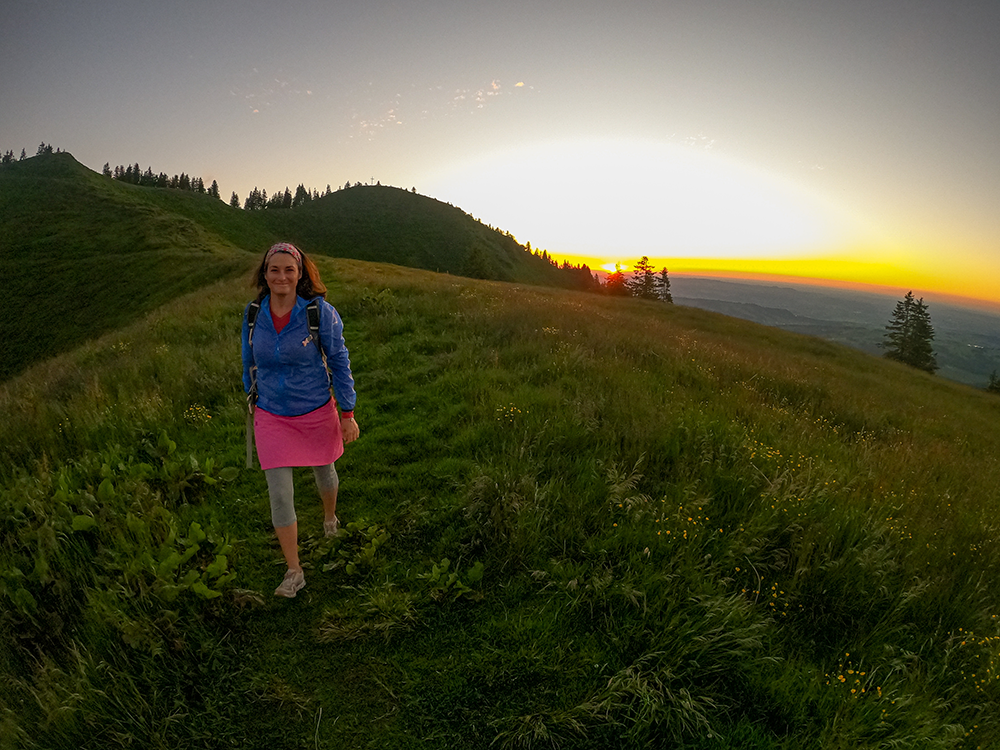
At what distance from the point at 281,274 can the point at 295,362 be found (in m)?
0.72

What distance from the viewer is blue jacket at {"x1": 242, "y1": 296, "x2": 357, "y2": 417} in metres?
3.76

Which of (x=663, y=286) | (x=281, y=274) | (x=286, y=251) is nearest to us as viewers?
(x=281, y=274)

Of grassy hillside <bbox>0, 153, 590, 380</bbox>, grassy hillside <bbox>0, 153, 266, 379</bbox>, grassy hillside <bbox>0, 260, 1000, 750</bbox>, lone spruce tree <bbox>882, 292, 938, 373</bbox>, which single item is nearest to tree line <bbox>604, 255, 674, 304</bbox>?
grassy hillside <bbox>0, 153, 590, 380</bbox>

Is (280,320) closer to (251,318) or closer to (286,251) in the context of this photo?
(251,318)

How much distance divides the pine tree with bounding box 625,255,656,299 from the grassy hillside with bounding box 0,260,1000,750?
7045 centimetres

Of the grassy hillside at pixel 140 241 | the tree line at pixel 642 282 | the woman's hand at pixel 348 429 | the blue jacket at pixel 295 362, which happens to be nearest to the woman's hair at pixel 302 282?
the blue jacket at pixel 295 362

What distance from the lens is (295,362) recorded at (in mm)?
3773

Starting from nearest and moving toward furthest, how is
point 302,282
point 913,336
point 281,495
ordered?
point 281,495 < point 302,282 < point 913,336

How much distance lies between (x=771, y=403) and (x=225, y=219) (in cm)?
10498

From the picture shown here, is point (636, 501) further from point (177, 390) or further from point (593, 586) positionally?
point (177, 390)

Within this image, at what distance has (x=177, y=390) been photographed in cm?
730

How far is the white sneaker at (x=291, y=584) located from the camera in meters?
3.46

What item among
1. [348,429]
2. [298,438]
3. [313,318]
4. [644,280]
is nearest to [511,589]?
[348,429]

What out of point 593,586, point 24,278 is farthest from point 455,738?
point 24,278
